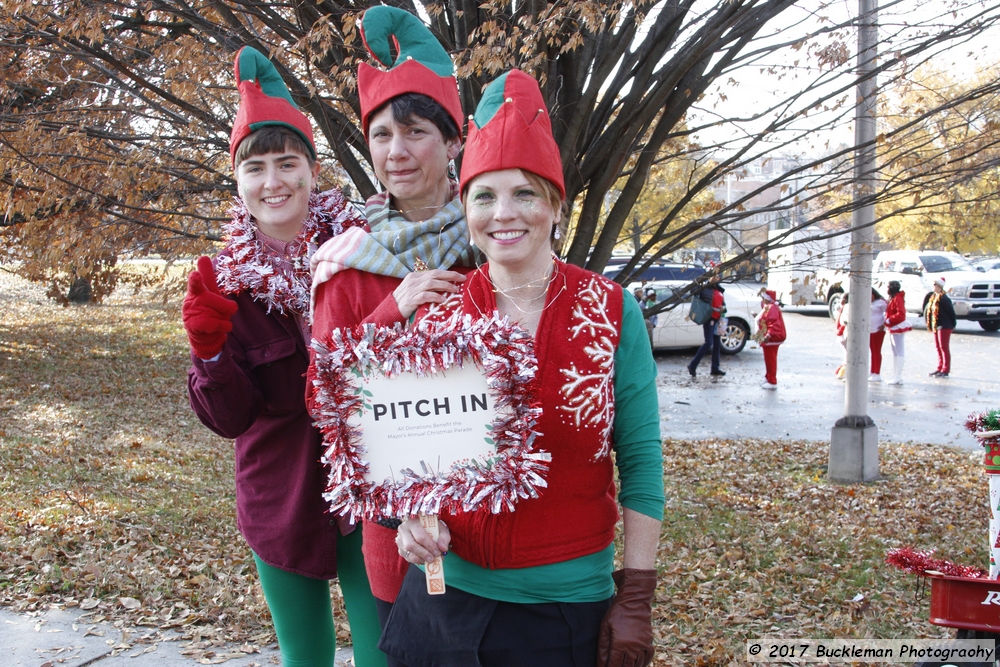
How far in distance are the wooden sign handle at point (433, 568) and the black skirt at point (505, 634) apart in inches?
4.2

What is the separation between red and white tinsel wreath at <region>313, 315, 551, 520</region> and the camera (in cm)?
176

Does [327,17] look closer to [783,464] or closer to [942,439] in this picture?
[783,464]

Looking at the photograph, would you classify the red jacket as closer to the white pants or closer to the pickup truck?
the white pants

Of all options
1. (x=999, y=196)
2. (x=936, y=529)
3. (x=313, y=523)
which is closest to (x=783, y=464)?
(x=936, y=529)

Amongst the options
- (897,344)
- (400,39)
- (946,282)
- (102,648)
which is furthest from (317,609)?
(946,282)

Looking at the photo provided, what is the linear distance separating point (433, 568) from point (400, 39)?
1427 millimetres

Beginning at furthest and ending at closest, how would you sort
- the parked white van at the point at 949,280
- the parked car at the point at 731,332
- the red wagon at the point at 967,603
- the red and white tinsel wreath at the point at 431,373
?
the parked white van at the point at 949,280, the parked car at the point at 731,332, the red wagon at the point at 967,603, the red and white tinsel wreath at the point at 431,373

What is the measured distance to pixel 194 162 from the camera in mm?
5637

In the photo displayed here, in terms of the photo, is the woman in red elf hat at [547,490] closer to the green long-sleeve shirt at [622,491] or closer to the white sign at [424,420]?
the green long-sleeve shirt at [622,491]

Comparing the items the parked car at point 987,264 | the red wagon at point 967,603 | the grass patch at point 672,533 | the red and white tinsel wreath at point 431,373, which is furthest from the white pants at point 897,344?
the red and white tinsel wreath at point 431,373

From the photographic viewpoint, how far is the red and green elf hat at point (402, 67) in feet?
7.29

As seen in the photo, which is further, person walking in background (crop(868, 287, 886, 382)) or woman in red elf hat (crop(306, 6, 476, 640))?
person walking in background (crop(868, 287, 886, 382))

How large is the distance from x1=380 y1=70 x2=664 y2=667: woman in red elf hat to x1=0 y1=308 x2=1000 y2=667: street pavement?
8.93 feet

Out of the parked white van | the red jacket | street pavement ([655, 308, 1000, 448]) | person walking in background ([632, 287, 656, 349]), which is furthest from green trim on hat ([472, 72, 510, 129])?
the parked white van
